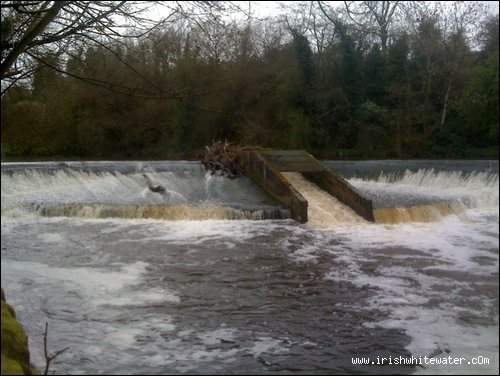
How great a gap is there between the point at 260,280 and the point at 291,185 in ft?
19.5

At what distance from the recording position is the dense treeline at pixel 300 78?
264 cm

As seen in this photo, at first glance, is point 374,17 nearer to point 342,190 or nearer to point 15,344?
point 15,344

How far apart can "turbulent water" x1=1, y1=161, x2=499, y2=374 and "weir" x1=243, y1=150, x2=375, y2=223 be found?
289 millimetres

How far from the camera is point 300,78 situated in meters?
5.02

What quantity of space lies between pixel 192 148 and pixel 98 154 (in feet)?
17.8

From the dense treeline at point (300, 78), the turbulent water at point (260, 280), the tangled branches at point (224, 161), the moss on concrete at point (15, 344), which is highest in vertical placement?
the dense treeline at point (300, 78)

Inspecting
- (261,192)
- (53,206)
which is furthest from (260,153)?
(53,206)

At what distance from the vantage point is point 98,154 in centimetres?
1605

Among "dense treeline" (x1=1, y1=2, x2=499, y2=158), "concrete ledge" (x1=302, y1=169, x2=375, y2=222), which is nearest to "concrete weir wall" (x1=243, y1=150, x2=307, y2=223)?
"concrete ledge" (x1=302, y1=169, x2=375, y2=222)

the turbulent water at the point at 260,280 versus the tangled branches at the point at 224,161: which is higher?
the tangled branches at the point at 224,161

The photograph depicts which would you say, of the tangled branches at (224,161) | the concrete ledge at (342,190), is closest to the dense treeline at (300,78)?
the concrete ledge at (342,190)

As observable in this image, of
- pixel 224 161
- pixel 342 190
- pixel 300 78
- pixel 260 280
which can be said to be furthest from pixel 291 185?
pixel 300 78

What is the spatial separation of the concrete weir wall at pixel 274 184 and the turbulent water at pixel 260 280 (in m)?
0.32

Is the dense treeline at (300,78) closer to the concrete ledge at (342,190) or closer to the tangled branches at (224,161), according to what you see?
the concrete ledge at (342,190)
